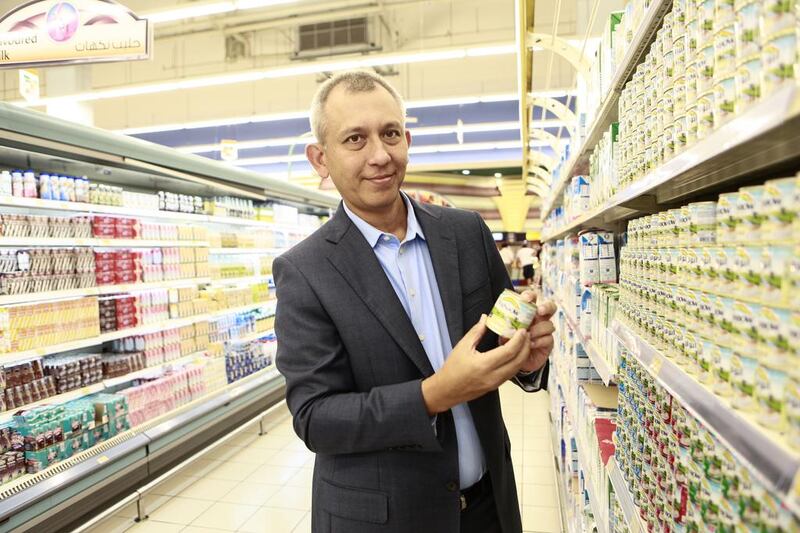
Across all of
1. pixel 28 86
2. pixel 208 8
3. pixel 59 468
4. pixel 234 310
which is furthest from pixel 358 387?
pixel 28 86

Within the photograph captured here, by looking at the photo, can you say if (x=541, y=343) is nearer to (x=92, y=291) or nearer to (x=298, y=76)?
(x=92, y=291)

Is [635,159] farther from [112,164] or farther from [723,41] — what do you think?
[112,164]

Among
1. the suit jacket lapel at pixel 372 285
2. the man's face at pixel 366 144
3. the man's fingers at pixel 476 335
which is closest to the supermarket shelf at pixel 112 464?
the suit jacket lapel at pixel 372 285

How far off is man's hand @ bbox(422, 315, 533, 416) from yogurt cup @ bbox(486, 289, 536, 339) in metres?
0.02

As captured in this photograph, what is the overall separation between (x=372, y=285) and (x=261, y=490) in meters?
3.37

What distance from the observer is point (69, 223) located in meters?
3.47

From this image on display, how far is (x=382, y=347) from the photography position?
1.44m

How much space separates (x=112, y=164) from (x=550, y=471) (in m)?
4.14

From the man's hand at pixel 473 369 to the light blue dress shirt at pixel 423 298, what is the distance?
0.27 metres

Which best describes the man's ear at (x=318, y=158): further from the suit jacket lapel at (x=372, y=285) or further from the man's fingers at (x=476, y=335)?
the man's fingers at (x=476, y=335)

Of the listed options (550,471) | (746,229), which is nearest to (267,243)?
(550,471)

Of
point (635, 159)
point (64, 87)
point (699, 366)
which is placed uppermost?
point (64, 87)

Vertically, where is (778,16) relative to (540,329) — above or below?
above

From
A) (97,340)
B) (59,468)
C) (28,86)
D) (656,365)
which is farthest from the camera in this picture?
(28,86)
